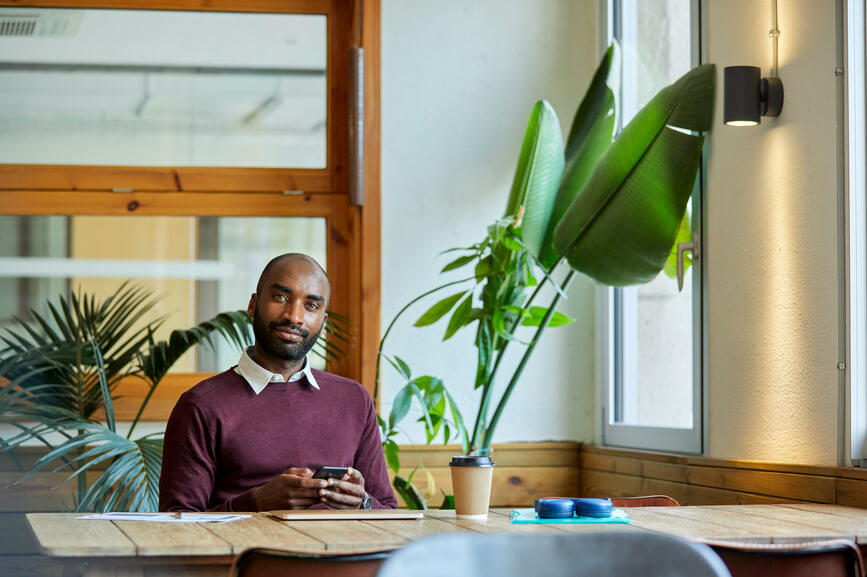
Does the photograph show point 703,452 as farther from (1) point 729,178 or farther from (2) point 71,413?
(2) point 71,413

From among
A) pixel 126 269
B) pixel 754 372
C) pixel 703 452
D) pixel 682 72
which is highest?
pixel 682 72

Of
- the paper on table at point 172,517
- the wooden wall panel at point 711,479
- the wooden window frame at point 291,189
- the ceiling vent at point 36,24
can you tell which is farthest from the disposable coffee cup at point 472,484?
the ceiling vent at point 36,24

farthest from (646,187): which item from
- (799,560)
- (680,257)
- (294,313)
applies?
(799,560)

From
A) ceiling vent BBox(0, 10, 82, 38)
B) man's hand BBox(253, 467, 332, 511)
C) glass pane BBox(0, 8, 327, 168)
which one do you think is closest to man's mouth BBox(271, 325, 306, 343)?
man's hand BBox(253, 467, 332, 511)

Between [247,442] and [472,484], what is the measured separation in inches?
26.1

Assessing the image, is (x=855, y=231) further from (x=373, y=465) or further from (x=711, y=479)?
(x=373, y=465)

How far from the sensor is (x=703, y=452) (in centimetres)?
342

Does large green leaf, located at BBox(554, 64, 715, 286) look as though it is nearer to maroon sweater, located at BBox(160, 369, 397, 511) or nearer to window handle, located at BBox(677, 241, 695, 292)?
window handle, located at BBox(677, 241, 695, 292)

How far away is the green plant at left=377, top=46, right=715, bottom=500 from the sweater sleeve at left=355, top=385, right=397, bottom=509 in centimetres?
66

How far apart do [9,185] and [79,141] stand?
302 millimetres

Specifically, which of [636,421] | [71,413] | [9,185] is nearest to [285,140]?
[9,185]

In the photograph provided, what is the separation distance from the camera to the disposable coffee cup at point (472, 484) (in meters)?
2.23

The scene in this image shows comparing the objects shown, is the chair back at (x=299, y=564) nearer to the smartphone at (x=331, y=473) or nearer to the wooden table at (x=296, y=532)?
the wooden table at (x=296, y=532)

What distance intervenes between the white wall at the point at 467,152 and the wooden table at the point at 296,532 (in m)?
1.79
